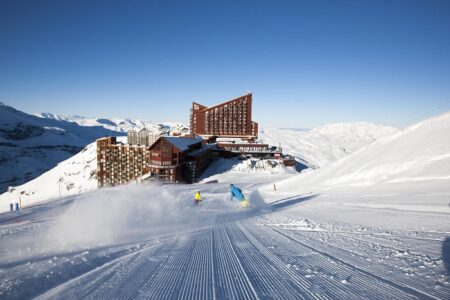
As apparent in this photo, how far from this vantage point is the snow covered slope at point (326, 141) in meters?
106

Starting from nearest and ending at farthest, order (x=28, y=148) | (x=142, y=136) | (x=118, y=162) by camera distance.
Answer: (x=118, y=162), (x=142, y=136), (x=28, y=148)

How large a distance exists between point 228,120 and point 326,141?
96.4 metres

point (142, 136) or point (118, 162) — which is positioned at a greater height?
point (142, 136)

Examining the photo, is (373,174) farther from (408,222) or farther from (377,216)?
(408,222)

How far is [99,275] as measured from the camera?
18.0ft

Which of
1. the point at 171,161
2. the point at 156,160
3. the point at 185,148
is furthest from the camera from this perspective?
the point at 185,148

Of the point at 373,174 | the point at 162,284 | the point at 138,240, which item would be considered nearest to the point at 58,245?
the point at 138,240

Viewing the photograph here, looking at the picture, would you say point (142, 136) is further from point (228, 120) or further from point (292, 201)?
point (292, 201)

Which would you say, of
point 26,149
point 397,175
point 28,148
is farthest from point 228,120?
point 28,148

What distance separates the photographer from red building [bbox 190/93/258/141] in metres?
64.1

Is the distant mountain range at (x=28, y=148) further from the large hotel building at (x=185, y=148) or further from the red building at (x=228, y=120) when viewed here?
the large hotel building at (x=185, y=148)

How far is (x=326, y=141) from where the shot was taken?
143625 mm

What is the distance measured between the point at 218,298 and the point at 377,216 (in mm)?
7637

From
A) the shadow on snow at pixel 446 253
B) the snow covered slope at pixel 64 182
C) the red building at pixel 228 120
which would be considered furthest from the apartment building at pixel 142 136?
the shadow on snow at pixel 446 253
